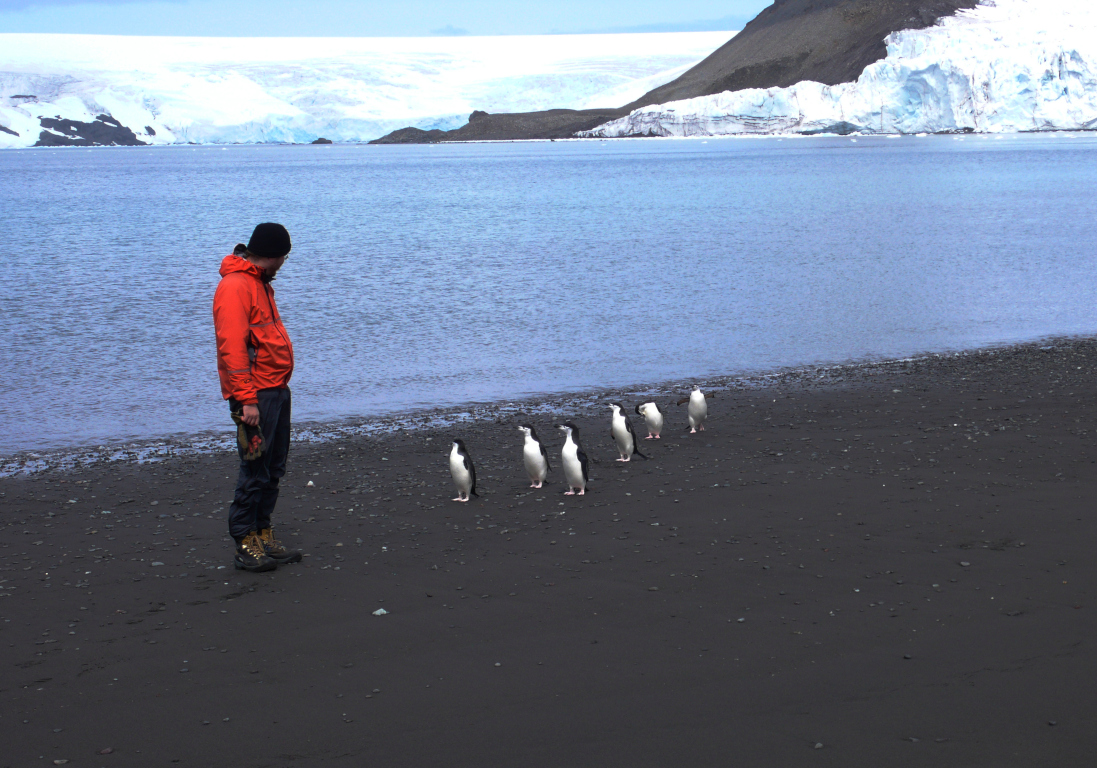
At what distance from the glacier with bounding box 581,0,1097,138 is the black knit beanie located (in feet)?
365

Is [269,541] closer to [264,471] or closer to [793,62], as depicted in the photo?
[264,471]

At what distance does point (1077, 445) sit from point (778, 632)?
4967mm

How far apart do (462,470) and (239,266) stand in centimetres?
269

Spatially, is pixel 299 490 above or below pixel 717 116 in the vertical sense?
below

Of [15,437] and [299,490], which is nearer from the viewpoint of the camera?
[299,490]

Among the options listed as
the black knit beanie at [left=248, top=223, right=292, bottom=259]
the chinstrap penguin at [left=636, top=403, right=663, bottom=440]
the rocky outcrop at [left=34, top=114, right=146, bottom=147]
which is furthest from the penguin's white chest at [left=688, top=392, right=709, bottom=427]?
the rocky outcrop at [left=34, top=114, right=146, bottom=147]

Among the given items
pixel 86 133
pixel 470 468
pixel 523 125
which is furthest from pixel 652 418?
pixel 86 133

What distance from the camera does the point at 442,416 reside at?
39.3 ft

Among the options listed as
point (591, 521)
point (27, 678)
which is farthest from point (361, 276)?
point (27, 678)

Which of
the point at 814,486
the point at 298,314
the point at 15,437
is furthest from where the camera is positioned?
the point at 298,314

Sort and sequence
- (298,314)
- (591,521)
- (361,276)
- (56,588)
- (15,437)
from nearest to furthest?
(56,588) → (591,521) → (15,437) → (298,314) → (361,276)

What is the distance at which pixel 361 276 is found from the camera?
26203 millimetres

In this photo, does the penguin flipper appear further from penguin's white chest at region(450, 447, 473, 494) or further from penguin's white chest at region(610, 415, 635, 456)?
penguin's white chest at region(610, 415, 635, 456)

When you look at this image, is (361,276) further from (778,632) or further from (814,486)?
(778,632)
